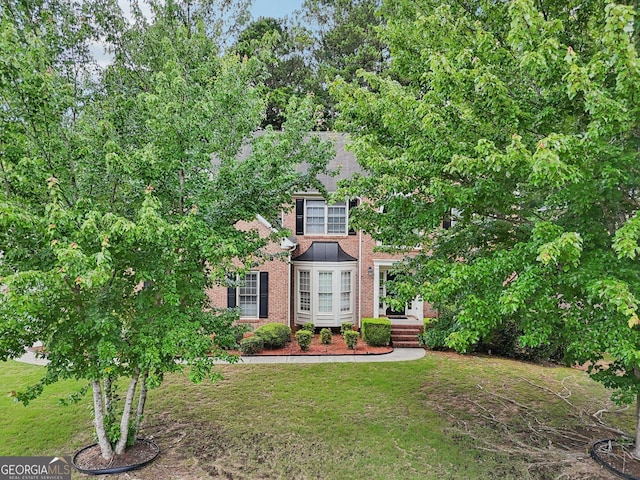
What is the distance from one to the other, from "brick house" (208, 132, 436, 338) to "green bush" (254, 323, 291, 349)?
145 centimetres

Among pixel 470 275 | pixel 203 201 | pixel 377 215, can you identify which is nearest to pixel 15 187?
pixel 203 201

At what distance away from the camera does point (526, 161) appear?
4898mm

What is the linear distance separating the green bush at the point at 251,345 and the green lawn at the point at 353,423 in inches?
50.0

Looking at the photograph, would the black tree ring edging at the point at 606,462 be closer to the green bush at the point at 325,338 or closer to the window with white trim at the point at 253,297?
the green bush at the point at 325,338

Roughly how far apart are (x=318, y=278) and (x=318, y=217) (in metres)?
2.55

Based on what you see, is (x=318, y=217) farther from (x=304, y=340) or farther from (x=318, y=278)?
(x=304, y=340)

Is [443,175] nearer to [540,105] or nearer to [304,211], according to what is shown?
[540,105]

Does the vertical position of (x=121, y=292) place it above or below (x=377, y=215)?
below

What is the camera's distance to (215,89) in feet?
22.4

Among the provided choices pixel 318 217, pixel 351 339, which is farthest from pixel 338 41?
pixel 351 339

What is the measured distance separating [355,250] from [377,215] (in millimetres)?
9047

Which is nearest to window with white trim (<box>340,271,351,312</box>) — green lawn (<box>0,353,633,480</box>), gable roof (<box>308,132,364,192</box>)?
gable roof (<box>308,132,364,192</box>)

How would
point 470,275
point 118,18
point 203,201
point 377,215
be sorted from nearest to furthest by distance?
point 470,275 < point 203,201 < point 118,18 < point 377,215

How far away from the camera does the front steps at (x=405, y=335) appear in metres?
14.9
